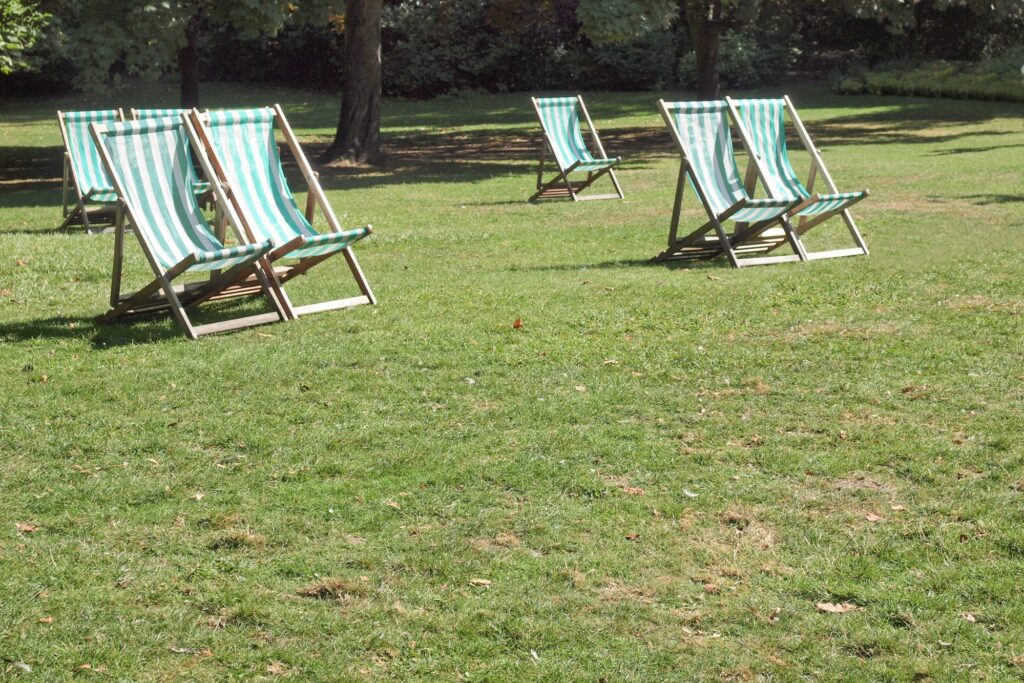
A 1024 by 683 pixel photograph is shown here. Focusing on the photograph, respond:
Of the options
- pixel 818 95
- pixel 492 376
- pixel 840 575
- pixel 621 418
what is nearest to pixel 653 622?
pixel 840 575

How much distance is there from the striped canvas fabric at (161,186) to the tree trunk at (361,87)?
1041 centimetres

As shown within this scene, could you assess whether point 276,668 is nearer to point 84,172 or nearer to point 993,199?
point 84,172

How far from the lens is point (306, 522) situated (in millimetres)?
4613

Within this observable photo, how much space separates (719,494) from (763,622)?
1.08 m

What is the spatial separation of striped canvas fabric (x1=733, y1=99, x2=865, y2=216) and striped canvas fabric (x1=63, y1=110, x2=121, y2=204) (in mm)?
6085

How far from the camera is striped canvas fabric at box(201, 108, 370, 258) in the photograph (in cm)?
834

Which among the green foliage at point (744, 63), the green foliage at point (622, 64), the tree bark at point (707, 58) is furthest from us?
the green foliage at point (622, 64)

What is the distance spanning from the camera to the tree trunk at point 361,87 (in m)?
18.2

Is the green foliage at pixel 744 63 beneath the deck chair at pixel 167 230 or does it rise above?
above

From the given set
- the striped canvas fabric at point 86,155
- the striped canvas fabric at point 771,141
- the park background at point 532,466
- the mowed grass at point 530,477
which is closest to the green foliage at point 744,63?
the park background at point 532,466

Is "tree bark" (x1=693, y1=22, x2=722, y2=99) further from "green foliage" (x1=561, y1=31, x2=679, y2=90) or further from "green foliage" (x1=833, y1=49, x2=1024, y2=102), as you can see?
"green foliage" (x1=561, y1=31, x2=679, y2=90)

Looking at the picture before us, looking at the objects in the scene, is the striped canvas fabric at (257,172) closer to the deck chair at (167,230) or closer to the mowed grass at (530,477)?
the deck chair at (167,230)

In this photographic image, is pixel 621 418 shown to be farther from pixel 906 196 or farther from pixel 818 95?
pixel 818 95

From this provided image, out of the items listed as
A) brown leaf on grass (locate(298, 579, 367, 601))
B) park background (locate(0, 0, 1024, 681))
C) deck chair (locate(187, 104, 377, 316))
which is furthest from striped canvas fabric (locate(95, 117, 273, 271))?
brown leaf on grass (locate(298, 579, 367, 601))
